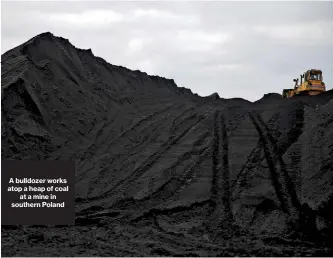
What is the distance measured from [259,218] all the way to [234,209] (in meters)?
0.56

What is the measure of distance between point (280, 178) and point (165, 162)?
2929 mm

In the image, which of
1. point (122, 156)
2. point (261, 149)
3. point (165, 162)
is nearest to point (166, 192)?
point (165, 162)

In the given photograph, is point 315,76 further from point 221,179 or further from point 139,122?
point 221,179

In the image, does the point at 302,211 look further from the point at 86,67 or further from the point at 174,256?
the point at 86,67

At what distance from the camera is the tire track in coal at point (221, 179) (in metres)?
8.91

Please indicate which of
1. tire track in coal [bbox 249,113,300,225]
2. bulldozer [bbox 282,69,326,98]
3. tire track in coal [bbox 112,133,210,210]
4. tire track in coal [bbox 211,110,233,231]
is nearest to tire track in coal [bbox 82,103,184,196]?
tire track in coal [bbox 112,133,210,210]

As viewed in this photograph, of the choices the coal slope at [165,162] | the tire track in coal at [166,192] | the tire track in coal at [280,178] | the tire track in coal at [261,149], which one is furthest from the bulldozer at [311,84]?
the tire track in coal at [166,192]

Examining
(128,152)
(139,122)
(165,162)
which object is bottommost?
(165,162)

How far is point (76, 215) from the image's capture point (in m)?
9.47

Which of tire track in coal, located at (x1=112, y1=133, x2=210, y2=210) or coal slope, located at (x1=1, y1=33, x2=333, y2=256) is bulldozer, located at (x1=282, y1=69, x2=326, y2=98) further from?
tire track in coal, located at (x1=112, y1=133, x2=210, y2=210)

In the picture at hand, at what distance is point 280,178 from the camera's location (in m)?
9.89

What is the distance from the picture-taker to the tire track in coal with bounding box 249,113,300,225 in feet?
29.0

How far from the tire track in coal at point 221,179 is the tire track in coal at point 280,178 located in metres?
1.02

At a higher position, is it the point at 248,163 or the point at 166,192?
the point at 248,163
